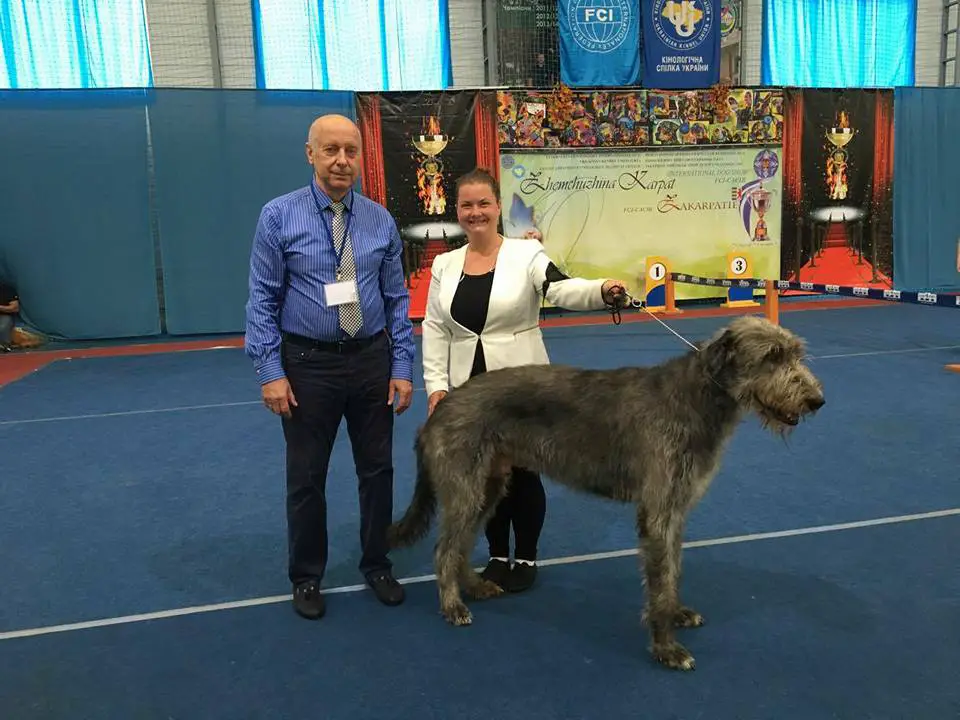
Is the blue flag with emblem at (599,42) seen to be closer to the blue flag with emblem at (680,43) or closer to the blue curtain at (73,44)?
the blue flag with emblem at (680,43)

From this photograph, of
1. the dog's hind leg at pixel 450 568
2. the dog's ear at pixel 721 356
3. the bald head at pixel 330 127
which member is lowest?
the dog's hind leg at pixel 450 568

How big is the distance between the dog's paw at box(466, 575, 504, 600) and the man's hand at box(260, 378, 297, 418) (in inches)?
40.4

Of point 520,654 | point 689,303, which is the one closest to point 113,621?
point 520,654

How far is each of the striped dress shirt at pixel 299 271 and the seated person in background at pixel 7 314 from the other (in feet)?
27.4

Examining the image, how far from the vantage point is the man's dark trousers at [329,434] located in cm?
271

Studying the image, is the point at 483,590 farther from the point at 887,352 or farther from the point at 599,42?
the point at 599,42

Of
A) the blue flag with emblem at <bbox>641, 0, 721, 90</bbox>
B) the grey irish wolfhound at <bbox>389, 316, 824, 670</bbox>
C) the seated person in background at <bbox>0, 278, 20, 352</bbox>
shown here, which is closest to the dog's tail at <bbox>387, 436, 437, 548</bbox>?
the grey irish wolfhound at <bbox>389, 316, 824, 670</bbox>

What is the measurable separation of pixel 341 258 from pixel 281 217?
25cm

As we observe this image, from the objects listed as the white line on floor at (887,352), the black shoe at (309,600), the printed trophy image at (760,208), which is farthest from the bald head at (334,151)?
the printed trophy image at (760,208)

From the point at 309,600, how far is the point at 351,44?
8.84 meters

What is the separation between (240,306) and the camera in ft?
32.8

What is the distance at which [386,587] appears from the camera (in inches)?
114

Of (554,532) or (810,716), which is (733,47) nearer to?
(554,532)

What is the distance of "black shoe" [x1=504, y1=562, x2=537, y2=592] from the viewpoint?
9.69 feet
